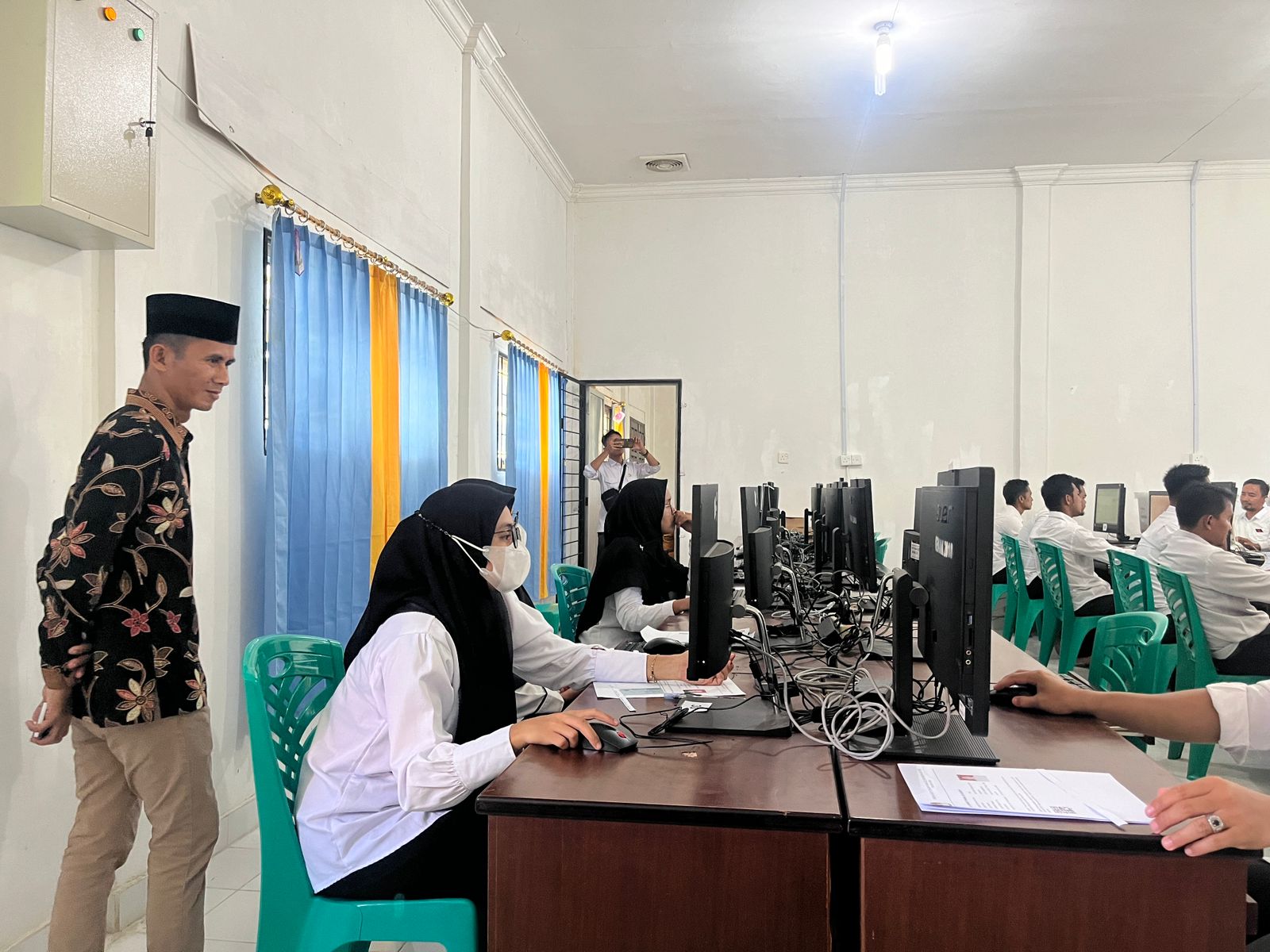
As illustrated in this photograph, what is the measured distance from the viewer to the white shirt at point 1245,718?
159 centimetres

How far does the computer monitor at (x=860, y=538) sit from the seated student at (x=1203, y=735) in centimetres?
124

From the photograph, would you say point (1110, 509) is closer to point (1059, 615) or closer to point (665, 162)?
point (1059, 615)

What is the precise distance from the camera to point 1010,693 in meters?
1.87

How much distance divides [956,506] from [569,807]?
0.78 m

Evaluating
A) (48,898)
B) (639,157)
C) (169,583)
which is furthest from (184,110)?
(639,157)

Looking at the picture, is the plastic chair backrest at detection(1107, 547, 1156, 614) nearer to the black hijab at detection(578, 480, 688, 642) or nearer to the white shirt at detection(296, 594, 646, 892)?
the black hijab at detection(578, 480, 688, 642)

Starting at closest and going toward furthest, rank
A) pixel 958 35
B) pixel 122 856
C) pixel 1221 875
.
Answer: pixel 1221 875 < pixel 122 856 < pixel 958 35

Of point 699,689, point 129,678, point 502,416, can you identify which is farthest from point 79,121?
point 502,416

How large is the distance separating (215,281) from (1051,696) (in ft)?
8.27

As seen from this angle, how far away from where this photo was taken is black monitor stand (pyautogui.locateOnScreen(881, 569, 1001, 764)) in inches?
60.7

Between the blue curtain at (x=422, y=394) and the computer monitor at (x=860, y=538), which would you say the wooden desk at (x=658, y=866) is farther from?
the blue curtain at (x=422, y=394)

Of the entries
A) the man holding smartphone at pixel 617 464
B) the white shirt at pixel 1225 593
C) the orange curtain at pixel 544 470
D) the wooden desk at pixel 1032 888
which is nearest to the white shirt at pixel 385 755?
the wooden desk at pixel 1032 888

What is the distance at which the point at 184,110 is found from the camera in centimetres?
259

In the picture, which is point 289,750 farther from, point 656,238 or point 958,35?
point 656,238
